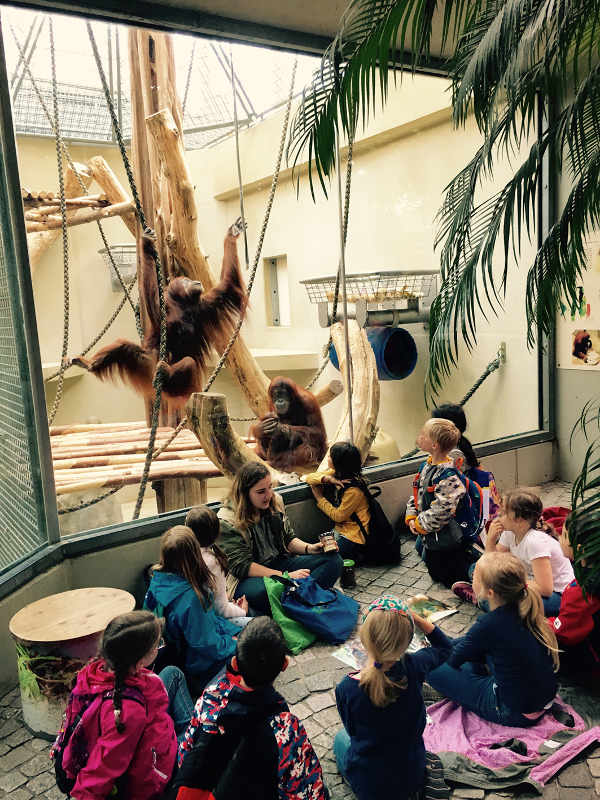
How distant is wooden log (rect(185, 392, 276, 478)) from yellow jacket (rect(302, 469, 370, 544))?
583 mm

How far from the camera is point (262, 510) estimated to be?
3.27 metres

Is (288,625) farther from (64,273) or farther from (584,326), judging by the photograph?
(584,326)

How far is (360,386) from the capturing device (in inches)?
181

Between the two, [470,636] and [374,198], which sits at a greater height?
[374,198]

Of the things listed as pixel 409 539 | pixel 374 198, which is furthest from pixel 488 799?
pixel 374 198

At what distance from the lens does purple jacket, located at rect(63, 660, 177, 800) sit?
1677 millimetres

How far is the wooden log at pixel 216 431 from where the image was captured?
3.67m

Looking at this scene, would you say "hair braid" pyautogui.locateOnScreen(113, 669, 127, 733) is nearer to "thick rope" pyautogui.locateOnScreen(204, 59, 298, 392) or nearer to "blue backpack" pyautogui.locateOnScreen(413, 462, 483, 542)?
"blue backpack" pyautogui.locateOnScreen(413, 462, 483, 542)

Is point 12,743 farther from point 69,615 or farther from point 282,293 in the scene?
point 282,293

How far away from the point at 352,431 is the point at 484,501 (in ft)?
3.81

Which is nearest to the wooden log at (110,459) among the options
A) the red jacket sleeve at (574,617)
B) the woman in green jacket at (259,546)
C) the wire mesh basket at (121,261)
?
the woman in green jacket at (259,546)

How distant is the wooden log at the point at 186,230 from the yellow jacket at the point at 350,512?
0.85m

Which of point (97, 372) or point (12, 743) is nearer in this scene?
point (12, 743)

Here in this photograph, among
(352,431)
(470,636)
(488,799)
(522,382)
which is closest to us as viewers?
(488,799)
